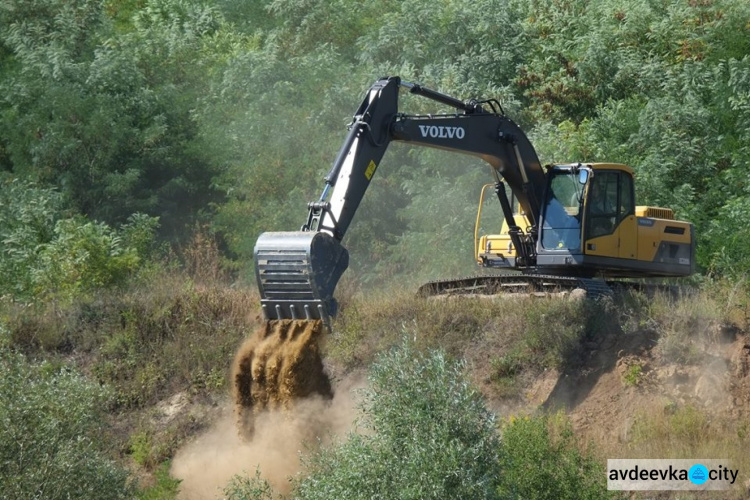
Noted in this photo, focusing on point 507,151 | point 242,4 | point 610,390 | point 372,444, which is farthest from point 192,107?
point 372,444

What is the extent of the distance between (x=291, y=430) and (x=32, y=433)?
4.42 m

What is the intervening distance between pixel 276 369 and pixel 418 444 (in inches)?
195

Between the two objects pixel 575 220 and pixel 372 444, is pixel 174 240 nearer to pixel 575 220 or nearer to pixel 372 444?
pixel 575 220

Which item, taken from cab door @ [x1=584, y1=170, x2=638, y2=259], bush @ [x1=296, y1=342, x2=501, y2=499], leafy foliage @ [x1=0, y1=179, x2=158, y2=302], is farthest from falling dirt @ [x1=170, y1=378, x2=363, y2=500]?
leafy foliage @ [x1=0, y1=179, x2=158, y2=302]

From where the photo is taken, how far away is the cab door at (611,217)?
19516mm

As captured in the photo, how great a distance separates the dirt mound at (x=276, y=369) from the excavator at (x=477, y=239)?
0.02m

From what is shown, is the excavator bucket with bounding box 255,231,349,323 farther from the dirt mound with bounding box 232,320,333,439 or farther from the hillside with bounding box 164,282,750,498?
the hillside with bounding box 164,282,750,498

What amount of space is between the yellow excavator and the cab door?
0.02 meters

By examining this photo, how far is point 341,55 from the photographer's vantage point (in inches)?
1384

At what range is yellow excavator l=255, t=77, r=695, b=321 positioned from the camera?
17328mm

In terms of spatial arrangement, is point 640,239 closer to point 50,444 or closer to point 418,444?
point 418,444

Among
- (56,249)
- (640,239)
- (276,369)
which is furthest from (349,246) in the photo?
(276,369)

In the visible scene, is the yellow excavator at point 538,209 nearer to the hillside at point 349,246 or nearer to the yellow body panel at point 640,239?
the yellow body panel at point 640,239

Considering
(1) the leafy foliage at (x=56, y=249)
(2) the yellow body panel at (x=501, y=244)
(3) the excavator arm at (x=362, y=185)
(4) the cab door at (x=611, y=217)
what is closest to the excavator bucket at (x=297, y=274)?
(3) the excavator arm at (x=362, y=185)
